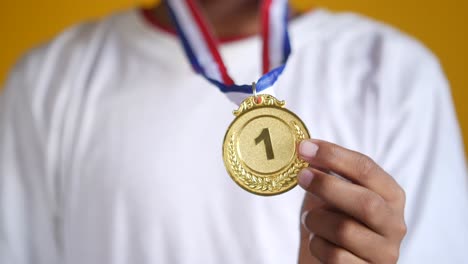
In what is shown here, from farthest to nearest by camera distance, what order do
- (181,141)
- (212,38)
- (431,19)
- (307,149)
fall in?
(431,19) < (181,141) < (212,38) < (307,149)

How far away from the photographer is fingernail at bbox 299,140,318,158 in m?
0.54

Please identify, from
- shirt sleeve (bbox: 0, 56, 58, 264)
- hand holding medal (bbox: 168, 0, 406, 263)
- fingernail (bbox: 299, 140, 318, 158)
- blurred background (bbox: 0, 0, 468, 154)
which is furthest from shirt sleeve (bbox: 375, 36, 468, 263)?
shirt sleeve (bbox: 0, 56, 58, 264)

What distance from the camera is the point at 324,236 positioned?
0.59m

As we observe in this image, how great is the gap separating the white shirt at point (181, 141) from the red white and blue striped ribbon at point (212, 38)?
0.06 m

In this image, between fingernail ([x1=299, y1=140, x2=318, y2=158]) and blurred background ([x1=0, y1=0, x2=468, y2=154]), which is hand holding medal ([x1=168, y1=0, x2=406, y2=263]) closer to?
fingernail ([x1=299, y1=140, x2=318, y2=158])

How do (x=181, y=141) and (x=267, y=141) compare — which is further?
(x=181, y=141)

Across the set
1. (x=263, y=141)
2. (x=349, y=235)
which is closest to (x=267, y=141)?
(x=263, y=141)

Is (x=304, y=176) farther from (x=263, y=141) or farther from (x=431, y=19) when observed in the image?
(x=431, y=19)

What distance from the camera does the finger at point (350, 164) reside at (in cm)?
54

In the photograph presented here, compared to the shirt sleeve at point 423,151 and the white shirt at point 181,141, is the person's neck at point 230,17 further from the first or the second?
the shirt sleeve at point 423,151

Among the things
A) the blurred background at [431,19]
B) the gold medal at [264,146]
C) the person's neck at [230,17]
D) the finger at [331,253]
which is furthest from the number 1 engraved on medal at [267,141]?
the blurred background at [431,19]

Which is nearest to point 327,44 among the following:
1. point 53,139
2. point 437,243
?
point 437,243

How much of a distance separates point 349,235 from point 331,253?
3 cm

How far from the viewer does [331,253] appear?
1.93 ft
